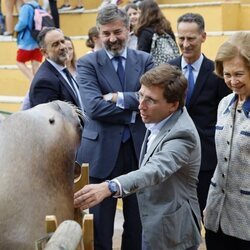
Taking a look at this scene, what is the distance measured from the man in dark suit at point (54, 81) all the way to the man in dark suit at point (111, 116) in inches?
9.1

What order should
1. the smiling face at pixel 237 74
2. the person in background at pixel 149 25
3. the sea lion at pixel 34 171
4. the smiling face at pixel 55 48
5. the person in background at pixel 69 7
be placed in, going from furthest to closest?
the person in background at pixel 69 7 → the person in background at pixel 149 25 → the smiling face at pixel 55 48 → the smiling face at pixel 237 74 → the sea lion at pixel 34 171

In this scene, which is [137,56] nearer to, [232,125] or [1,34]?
[232,125]

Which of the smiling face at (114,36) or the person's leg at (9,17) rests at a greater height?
the smiling face at (114,36)

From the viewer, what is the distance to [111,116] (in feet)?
16.4

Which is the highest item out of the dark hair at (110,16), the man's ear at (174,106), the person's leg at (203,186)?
the dark hair at (110,16)

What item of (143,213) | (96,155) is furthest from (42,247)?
(96,155)

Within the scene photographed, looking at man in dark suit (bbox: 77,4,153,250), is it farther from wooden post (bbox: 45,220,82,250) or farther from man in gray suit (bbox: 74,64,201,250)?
wooden post (bbox: 45,220,82,250)

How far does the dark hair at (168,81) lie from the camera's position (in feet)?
12.6

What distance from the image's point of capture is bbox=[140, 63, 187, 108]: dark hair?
151 inches

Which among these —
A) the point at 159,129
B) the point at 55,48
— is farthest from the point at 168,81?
the point at 55,48

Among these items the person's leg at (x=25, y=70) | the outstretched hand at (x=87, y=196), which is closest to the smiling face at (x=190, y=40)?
the outstretched hand at (x=87, y=196)

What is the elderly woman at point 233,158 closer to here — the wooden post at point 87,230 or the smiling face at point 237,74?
the smiling face at point 237,74

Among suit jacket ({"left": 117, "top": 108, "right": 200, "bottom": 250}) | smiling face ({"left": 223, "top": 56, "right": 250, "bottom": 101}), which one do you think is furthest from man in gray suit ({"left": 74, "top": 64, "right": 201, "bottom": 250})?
smiling face ({"left": 223, "top": 56, "right": 250, "bottom": 101})

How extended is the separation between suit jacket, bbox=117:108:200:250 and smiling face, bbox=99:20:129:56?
1.29m
